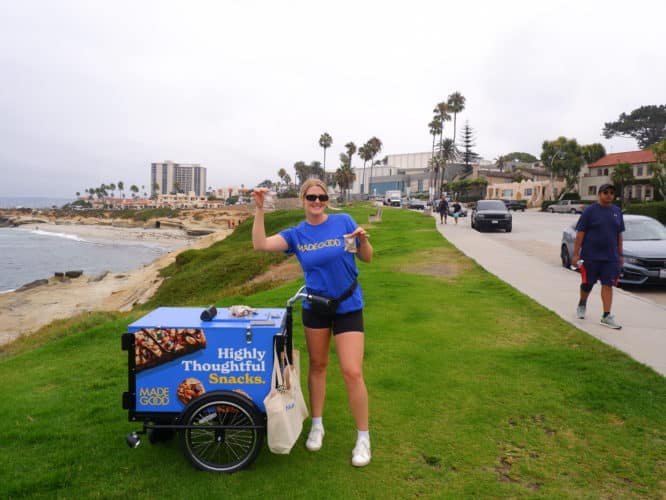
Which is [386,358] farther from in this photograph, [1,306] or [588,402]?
[1,306]

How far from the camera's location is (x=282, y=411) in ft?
12.1

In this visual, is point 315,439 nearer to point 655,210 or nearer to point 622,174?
point 655,210

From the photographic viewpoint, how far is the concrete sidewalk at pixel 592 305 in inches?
267

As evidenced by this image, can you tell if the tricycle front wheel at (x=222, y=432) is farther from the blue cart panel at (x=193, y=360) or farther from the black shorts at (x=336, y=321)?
the black shorts at (x=336, y=321)

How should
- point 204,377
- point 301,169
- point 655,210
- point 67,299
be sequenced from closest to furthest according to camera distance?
point 204,377 < point 67,299 < point 655,210 < point 301,169

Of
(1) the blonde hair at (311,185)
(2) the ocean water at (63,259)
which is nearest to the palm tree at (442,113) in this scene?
(2) the ocean water at (63,259)

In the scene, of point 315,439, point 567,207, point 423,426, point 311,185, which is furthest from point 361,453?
point 567,207

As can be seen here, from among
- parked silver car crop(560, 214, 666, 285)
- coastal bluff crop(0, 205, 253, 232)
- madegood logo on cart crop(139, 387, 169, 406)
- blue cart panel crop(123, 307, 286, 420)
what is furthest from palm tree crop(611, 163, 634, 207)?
madegood logo on cart crop(139, 387, 169, 406)

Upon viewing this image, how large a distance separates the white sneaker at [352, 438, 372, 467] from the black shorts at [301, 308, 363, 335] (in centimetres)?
85

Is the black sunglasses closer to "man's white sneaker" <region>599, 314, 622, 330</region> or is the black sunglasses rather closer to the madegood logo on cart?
the madegood logo on cart

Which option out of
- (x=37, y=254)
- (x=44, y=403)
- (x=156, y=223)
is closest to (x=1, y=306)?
(x=44, y=403)

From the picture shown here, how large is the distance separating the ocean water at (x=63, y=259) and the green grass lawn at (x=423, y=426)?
3502cm

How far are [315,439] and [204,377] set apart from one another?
104cm

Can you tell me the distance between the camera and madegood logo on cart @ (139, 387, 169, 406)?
3.81 m
